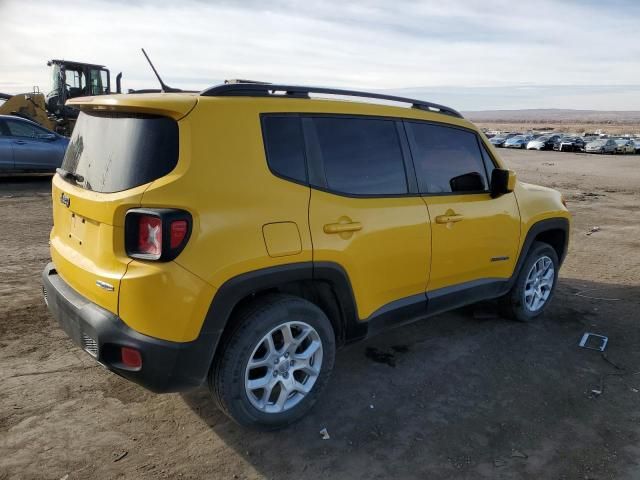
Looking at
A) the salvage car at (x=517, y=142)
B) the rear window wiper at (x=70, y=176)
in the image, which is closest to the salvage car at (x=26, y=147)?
the rear window wiper at (x=70, y=176)

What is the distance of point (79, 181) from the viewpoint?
3.05 metres

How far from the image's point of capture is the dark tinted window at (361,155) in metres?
3.16

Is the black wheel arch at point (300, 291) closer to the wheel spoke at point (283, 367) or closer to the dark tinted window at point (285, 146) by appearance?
the wheel spoke at point (283, 367)

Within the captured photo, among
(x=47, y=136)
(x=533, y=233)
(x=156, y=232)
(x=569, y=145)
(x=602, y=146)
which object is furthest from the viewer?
(x=569, y=145)

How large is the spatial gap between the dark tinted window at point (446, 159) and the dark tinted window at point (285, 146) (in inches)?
39.5

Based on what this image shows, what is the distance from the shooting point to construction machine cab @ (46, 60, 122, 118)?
18656 millimetres

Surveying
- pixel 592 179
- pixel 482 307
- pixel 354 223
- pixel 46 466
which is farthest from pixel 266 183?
pixel 592 179

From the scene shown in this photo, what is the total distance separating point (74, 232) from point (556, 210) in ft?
13.4

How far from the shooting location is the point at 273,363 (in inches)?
118

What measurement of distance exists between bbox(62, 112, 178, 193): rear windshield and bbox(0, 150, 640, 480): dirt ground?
1.39 meters

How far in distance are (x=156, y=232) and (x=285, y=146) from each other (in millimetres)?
889

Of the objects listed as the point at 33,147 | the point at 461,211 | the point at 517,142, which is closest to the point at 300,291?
the point at 461,211

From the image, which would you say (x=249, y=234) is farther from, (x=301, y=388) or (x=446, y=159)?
(x=446, y=159)

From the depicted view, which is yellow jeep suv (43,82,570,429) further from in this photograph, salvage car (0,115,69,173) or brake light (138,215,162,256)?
salvage car (0,115,69,173)
